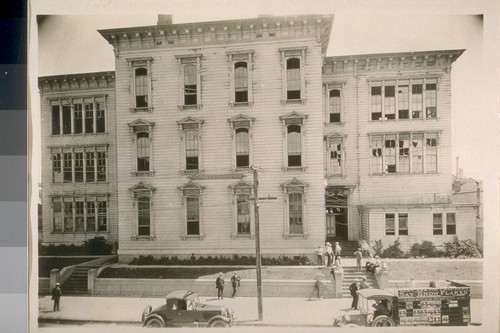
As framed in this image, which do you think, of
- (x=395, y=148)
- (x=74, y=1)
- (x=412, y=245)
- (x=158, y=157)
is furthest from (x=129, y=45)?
(x=412, y=245)

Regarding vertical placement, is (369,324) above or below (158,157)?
below

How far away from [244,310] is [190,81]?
212 cm

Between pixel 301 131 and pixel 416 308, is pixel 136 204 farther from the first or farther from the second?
pixel 416 308

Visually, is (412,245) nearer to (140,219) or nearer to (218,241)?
(218,241)

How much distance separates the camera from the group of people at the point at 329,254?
13.1ft

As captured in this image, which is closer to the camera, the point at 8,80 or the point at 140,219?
the point at 8,80

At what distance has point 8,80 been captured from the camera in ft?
12.5

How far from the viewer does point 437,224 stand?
3.98 m

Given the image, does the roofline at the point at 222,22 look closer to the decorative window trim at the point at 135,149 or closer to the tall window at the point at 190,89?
the tall window at the point at 190,89

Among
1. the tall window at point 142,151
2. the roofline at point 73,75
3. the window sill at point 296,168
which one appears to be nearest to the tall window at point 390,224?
the window sill at point 296,168

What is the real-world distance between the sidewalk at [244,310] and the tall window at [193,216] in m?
0.61

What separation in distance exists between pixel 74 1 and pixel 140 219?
6.58 ft

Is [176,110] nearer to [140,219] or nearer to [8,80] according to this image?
[140,219]

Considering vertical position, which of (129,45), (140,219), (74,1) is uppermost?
(74,1)
